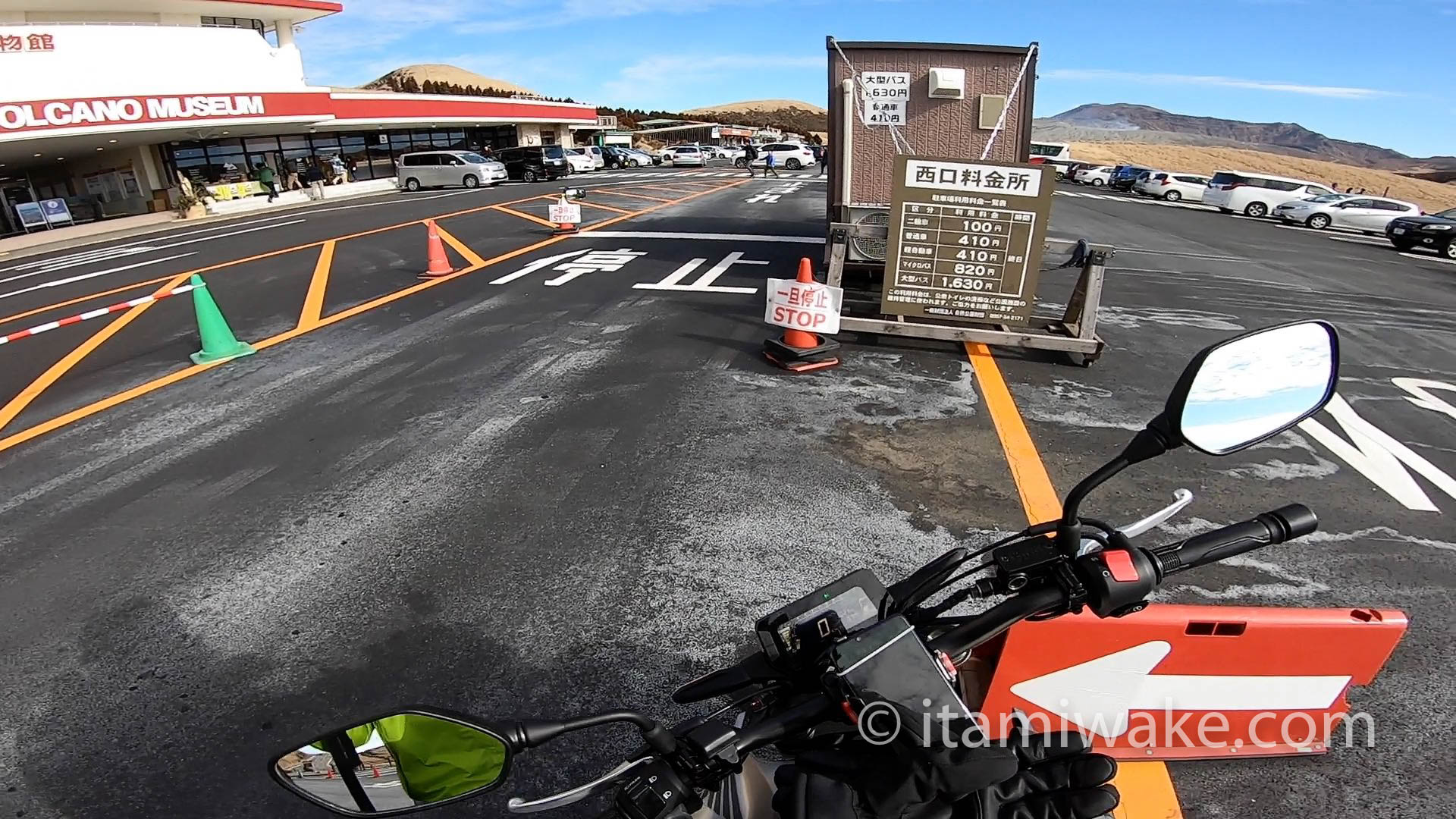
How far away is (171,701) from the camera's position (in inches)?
114

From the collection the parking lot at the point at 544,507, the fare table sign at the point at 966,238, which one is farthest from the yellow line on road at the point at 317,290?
the fare table sign at the point at 966,238

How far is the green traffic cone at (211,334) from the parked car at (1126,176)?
40.1m

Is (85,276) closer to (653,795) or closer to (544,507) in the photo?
(544,507)

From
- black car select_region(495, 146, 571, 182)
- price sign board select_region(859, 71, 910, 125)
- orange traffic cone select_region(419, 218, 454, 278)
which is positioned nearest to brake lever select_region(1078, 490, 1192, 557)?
price sign board select_region(859, 71, 910, 125)

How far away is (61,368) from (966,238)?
8786 mm

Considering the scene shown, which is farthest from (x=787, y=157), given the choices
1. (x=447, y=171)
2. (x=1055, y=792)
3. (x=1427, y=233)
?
(x=1055, y=792)

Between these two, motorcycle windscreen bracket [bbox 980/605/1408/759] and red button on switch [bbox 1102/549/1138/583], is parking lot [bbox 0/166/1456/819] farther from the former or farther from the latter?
red button on switch [bbox 1102/549/1138/583]

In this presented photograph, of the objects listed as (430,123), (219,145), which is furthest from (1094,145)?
(219,145)

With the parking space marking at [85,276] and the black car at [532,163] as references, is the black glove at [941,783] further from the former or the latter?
the black car at [532,163]

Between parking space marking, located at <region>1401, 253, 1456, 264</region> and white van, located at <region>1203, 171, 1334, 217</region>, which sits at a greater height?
white van, located at <region>1203, 171, 1334, 217</region>

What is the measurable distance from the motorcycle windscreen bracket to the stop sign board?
4.42 m

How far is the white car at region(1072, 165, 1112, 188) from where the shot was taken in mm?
42781

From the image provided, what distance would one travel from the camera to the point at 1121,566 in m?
1.50

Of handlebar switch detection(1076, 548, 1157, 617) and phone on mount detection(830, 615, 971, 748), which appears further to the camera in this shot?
handlebar switch detection(1076, 548, 1157, 617)
